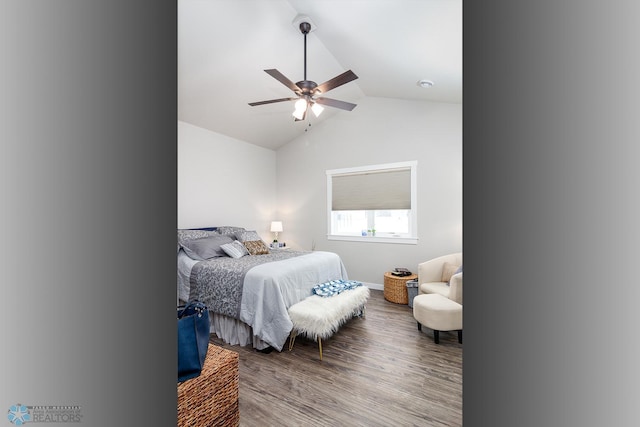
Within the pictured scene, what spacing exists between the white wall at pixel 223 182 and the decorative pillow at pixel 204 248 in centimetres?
65

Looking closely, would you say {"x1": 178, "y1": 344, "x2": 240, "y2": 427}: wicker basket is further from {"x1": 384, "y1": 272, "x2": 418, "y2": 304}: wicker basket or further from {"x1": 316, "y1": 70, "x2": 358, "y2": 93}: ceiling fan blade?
{"x1": 384, "y1": 272, "x2": 418, "y2": 304}: wicker basket

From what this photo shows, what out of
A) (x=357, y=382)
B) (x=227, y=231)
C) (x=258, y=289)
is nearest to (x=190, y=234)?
(x=227, y=231)

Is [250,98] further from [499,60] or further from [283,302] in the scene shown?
[499,60]

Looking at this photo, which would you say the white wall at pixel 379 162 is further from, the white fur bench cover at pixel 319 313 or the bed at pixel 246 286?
the white fur bench cover at pixel 319 313

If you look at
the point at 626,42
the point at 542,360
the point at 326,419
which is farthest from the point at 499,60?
the point at 326,419

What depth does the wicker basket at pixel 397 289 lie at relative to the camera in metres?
3.99

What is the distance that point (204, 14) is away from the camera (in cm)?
257

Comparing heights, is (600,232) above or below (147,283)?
above

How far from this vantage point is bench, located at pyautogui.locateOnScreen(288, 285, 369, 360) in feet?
8.14

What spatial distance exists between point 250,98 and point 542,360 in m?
4.26

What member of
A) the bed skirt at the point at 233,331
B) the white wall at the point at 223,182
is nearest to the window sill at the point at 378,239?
the white wall at the point at 223,182

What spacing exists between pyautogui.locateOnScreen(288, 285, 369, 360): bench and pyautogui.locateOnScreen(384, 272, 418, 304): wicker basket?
1233 mm

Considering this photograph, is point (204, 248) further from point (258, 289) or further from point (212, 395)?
point (212, 395)

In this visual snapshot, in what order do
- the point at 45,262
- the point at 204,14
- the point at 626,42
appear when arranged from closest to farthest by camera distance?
the point at 626,42 < the point at 45,262 < the point at 204,14
